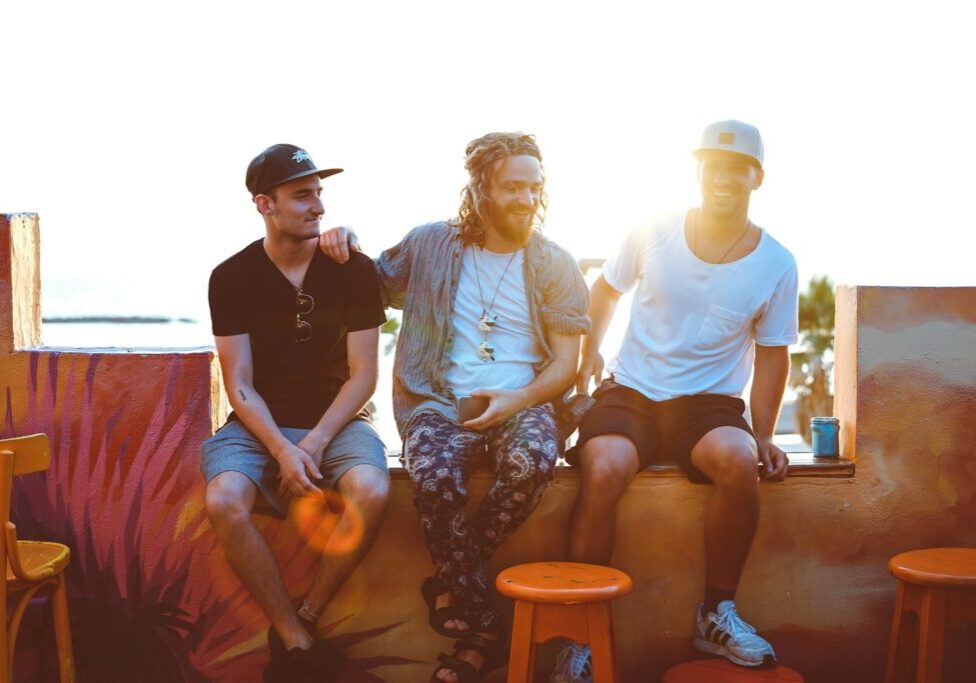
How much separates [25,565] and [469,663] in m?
1.40

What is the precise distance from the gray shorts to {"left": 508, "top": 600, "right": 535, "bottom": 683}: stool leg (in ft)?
2.32

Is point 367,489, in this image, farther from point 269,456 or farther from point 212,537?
point 212,537

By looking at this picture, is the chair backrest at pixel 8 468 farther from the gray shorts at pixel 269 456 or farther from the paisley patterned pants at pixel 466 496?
the paisley patterned pants at pixel 466 496

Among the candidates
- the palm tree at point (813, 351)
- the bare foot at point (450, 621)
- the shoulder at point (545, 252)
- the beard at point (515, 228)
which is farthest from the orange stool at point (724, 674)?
the palm tree at point (813, 351)

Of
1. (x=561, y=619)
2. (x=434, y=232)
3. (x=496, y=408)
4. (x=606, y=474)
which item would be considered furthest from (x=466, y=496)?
(x=434, y=232)

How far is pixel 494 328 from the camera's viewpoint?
11.9 ft

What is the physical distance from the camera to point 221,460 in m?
3.28

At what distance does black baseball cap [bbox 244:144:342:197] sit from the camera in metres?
3.35

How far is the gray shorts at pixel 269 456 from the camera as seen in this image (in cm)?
328

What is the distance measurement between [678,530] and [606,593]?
92 cm

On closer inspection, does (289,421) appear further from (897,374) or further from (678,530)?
(897,374)

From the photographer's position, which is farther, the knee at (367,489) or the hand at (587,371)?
the hand at (587,371)

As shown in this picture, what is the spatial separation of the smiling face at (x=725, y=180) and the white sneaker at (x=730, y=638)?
137cm

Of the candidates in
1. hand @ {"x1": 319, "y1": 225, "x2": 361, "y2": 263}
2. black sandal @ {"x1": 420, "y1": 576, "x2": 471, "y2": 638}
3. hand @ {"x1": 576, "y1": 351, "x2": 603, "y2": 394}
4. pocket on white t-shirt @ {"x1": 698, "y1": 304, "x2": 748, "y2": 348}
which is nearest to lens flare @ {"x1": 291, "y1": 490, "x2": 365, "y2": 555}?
black sandal @ {"x1": 420, "y1": 576, "x2": 471, "y2": 638}
